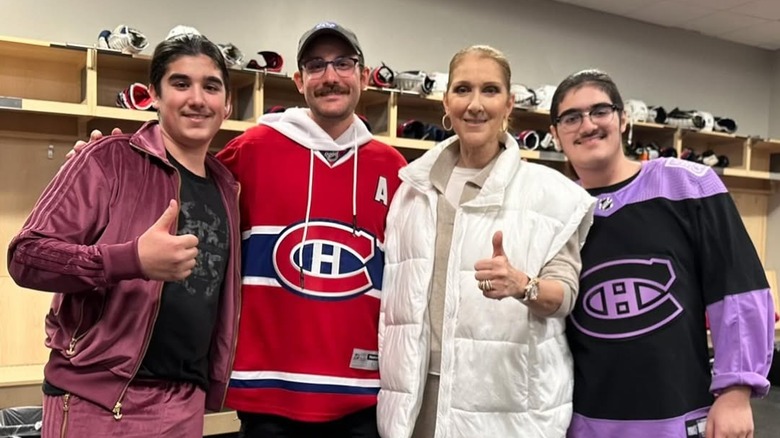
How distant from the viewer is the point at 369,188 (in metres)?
2.03

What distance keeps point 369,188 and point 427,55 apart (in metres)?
3.12

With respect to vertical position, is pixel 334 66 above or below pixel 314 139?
above

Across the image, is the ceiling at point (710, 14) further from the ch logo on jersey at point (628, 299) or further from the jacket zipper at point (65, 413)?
the jacket zipper at point (65, 413)

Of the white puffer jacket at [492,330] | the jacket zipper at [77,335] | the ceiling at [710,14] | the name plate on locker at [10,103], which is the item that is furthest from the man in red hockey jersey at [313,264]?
the ceiling at [710,14]

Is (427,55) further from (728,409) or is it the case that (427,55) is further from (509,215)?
(728,409)

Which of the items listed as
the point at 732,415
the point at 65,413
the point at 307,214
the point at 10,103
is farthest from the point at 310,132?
the point at 10,103

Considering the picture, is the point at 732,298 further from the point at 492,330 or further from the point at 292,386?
the point at 292,386

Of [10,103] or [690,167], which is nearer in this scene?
[690,167]

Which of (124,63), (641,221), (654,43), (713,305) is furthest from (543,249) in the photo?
(654,43)

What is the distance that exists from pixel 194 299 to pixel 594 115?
116cm

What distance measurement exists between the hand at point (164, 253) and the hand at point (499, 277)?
2.11 ft

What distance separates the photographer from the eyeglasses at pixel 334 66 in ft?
6.47

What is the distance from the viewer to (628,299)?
69.0 inches

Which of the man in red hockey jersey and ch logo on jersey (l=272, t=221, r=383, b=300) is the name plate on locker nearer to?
the man in red hockey jersey
